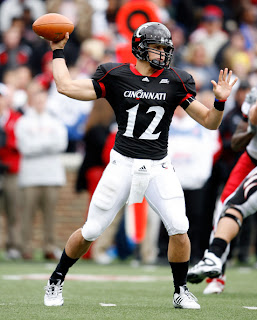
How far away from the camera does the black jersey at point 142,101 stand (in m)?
6.15

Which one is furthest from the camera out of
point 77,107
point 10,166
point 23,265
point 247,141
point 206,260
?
point 77,107

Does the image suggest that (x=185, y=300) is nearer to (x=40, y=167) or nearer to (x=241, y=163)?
(x=241, y=163)

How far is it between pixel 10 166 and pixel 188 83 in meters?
5.70

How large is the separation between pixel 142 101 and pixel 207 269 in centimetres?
150

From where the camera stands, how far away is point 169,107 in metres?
6.21

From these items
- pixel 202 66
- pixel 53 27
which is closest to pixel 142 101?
pixel 53 27

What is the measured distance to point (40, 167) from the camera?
37.9ft

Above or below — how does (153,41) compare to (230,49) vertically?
above

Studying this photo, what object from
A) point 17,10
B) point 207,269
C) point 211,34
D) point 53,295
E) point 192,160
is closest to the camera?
point 53,295

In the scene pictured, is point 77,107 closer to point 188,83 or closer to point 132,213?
point 132,213

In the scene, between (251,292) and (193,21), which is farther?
(193,21)

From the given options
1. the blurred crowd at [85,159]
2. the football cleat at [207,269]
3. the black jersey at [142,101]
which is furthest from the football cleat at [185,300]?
the blurred crowd at [85,159]

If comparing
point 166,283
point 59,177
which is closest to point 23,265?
point 59,177

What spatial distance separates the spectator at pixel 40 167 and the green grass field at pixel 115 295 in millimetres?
680
